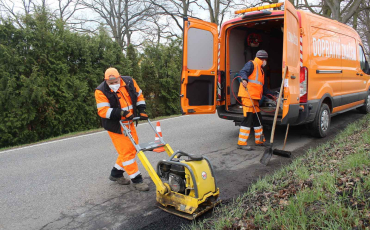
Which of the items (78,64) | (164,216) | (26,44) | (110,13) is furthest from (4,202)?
(110,13)

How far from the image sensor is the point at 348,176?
3133 mm

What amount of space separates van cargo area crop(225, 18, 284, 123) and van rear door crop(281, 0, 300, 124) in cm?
64

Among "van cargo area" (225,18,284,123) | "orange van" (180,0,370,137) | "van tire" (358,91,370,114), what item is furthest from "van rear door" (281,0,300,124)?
"van tire" (358,91,370,114)

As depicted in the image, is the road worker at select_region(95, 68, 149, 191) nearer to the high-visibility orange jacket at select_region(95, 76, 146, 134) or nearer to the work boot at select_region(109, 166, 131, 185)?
the high-visibility orange jacket at select_region(95, 76, 146, 134)

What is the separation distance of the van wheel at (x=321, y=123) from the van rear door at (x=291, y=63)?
0.86 m

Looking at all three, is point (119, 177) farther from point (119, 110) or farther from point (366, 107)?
point (366, 107)

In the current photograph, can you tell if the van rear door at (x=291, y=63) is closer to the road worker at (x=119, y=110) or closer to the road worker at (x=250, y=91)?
the road worker at (x=250, y=91)

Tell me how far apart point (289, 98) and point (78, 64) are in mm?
7733

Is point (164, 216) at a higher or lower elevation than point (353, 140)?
lower

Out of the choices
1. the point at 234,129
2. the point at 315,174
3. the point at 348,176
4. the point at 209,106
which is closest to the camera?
the point at 348,176

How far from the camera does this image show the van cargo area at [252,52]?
6498 millimetres

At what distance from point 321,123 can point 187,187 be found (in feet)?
13.4

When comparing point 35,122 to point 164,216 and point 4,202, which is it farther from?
point 164,216

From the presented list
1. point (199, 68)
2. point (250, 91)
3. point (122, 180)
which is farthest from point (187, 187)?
point (199, 68)
